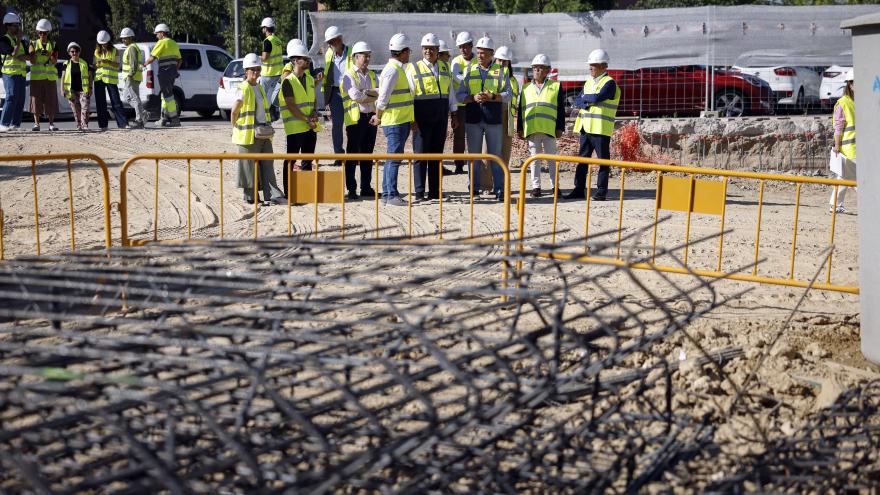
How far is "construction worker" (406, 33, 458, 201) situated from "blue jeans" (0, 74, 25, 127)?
8396 millimetres

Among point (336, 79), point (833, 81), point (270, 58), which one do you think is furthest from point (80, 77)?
point (833, 81)

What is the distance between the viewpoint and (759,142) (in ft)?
51.4

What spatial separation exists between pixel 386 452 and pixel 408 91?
8.38 metres

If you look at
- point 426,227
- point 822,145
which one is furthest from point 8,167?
point 822,145

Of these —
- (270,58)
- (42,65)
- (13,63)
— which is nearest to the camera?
(270,58)

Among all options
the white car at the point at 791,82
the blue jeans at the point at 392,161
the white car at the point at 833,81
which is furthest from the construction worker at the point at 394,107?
the white car at the point at 833,81

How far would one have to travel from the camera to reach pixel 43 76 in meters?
17.4

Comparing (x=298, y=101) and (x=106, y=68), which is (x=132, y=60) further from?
(x=298, y=101)

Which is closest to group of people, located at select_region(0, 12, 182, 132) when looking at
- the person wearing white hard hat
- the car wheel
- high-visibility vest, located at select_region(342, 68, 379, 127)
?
the person wearing white hard hat

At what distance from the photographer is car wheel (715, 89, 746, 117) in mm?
17252

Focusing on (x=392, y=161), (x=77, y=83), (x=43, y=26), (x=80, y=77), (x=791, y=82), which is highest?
(x=43, y=26)

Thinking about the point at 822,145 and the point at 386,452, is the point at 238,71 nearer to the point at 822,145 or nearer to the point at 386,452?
the point at 822,145

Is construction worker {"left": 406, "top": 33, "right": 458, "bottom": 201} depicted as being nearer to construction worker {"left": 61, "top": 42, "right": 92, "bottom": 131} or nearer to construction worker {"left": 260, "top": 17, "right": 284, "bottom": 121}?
construction worker {"left": 260, "top": 17, "right": 284, "bottom": 121}

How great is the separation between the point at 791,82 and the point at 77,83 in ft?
40.6
